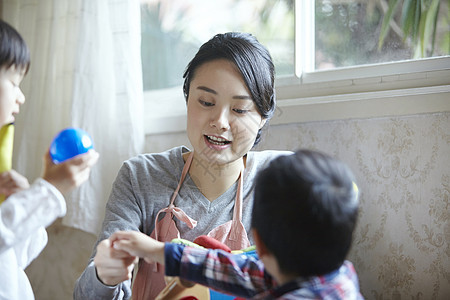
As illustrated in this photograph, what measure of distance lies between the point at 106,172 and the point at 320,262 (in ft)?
4.10

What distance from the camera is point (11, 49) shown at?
40.5 inches

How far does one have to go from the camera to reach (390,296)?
5.10 ft

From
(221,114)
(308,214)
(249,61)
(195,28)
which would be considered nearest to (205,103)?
(221,114)

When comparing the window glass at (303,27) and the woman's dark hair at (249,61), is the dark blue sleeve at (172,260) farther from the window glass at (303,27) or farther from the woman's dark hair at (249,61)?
the window glass at (303,27)

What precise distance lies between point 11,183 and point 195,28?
1.31m

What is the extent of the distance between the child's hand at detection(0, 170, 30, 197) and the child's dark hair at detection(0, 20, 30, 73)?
22 centimetres

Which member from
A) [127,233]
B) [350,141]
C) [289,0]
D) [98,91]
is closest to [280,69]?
[289,0]

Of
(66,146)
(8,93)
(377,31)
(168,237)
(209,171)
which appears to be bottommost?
(168,237)

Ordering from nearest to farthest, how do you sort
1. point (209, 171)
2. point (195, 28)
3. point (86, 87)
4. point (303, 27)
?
1. point (209, 171)
2. point (303, 27)
3. point (86, 87)
4. point (195, 28)

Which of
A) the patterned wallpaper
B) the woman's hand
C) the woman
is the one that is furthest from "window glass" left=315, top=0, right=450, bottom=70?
the woman's hand

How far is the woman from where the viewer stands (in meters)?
1.37

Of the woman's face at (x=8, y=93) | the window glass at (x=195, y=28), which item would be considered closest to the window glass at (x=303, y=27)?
the window glass at (x=195, y=28)

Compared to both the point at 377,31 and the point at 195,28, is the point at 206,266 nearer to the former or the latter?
the point at 377,31

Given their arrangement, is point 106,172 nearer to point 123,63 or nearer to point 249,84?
point 123,63
